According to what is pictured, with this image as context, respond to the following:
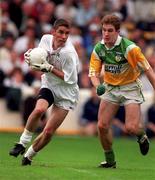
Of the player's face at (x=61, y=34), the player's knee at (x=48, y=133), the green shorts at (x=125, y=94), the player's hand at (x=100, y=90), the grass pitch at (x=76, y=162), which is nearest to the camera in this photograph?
the grass pitch at (x=76, y=162)

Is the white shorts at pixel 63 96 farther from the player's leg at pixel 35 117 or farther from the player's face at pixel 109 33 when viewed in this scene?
the player's face at pixel 109 33

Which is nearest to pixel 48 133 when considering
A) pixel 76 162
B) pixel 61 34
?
pixel 61 34

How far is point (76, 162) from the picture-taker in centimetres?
1636

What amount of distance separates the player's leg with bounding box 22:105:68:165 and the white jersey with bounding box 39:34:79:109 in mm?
149

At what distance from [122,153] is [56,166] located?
5.46m

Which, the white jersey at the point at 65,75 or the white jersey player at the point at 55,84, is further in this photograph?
the white jersey at the point at 65,75

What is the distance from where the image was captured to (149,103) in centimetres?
2494

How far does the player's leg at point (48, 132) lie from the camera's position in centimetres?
1402

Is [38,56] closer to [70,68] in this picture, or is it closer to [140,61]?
[70,68]

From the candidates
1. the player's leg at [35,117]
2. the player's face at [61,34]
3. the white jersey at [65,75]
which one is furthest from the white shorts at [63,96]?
the player's face at [61,34]

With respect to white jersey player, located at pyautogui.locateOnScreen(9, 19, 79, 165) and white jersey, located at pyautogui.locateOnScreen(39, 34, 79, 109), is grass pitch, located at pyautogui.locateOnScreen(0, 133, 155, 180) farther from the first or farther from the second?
white jersey, located at pyautogui.locateOnScreen(39, 34, 79, 109)

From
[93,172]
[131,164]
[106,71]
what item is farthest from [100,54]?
[131,164]

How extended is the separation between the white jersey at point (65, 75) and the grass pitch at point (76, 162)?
1100 mm

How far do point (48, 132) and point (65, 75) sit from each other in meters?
0.93
